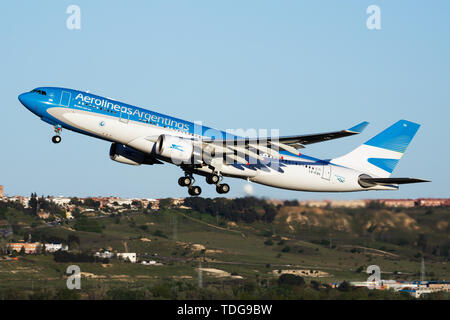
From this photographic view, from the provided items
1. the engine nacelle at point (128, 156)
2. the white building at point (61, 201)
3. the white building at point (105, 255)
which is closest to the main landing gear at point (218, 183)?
the engine nacelle at point (128, 156)

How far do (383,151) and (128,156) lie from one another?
17458 mm

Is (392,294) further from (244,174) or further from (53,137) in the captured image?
(53,137)

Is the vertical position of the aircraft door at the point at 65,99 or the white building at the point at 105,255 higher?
the aircraft door at the point at 65,99

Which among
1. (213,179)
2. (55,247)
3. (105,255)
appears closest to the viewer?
(213,179)

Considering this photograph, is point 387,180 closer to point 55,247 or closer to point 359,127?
point 359,127

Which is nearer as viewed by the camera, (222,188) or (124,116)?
(124,116)

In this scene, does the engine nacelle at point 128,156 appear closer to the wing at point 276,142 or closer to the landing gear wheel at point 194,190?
the landing gear wheel at point 194,190

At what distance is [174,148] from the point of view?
4041cm

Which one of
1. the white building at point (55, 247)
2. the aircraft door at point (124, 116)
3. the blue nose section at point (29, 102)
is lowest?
the white building at point (55, 247)

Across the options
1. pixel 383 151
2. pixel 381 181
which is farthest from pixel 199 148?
pixel 383 151

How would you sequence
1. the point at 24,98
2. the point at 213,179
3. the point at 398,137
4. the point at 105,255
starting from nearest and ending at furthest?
the point at 24,98
the point at 213,179
the point at 398,137
the point at 105,255

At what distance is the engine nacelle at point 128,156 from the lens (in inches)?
1793

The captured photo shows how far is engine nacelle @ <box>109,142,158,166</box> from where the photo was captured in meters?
45.5

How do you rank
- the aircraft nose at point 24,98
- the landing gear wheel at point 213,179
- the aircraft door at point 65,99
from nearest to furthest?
1. the aircraft door at point 65,99
2. the aircraft nose at point 24,98
3. the landing gear wheel at point 213,179
